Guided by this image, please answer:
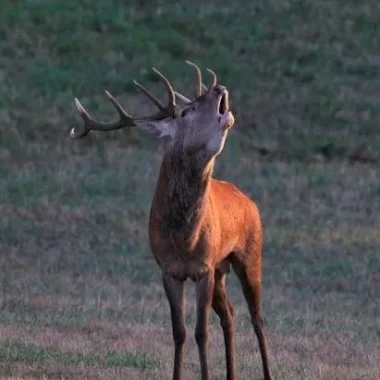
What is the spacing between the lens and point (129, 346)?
11.7 m

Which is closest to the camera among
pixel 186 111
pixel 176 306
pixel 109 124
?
pixel 186 111

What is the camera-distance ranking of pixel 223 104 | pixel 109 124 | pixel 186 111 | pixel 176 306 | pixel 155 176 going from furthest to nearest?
pixel 155 176, pixel 109 124, pixel 176 306, pixel 186 111, pixel 223 104

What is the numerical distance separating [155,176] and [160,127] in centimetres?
1270

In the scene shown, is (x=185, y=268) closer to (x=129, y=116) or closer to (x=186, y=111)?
(x=186, y=111)

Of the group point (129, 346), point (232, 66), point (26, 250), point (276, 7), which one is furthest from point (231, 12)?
point (129, 346)

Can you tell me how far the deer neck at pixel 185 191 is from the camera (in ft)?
31.8

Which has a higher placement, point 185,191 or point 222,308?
point 185,191

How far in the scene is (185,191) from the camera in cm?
975

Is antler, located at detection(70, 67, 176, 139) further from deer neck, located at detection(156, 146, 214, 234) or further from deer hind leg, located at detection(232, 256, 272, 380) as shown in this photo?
deer hind leg, located at detection(232, 256, 272, 380)

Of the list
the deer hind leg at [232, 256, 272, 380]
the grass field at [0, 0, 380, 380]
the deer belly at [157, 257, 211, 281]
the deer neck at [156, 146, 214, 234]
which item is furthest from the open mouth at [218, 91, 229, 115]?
the grass field at [0, 0, 380, 380]

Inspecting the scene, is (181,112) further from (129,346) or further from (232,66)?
(232,66)

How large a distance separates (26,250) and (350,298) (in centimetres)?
444

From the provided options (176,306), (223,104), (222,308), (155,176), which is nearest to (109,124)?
(223,104)

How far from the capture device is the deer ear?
9.83 m
